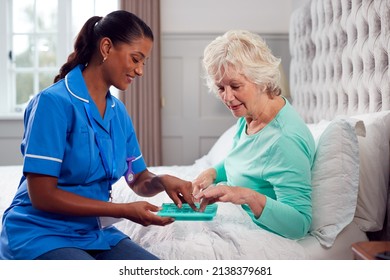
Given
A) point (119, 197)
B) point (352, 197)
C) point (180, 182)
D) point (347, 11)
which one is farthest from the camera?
point (347, 11)

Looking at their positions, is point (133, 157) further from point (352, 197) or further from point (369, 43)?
point (369, 43)

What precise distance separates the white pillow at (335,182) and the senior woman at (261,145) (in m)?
0.05

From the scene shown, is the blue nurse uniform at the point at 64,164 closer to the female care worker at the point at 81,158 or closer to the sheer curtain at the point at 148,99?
the female care worker at the point at 81,158

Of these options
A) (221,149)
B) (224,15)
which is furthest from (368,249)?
(224,15)

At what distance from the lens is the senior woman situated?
128 centimetres

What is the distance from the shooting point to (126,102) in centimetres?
335

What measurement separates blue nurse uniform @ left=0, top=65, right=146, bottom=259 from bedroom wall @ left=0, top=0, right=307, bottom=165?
2.23 metres

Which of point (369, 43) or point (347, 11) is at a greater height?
point (347, 11)

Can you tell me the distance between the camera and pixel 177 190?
1.29 m

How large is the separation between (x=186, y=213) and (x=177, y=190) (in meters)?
0.14

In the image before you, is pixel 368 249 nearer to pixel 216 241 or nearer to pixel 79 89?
pixel 216 241

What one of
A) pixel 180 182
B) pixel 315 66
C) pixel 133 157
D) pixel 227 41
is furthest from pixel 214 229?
pixel 315 66

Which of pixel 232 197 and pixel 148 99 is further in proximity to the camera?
pixel 148 99

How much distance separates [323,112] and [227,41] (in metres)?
1.13
